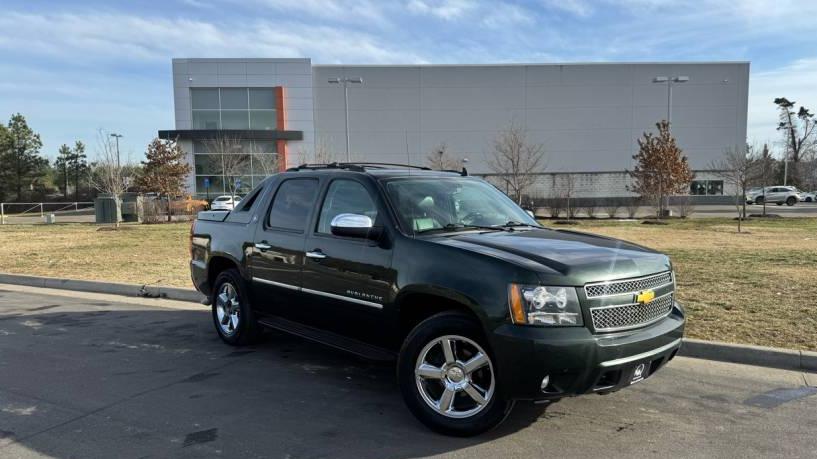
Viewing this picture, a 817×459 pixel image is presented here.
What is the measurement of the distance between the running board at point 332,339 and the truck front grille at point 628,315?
4.98ft

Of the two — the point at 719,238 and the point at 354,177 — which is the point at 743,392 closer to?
the point at 354,177

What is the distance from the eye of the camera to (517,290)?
3344 millimetres

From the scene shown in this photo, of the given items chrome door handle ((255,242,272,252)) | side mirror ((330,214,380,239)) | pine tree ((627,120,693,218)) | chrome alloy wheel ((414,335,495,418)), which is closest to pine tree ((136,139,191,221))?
pine tree ((627,120,693,218))

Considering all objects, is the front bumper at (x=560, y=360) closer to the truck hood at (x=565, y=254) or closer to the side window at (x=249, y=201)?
the truck hood at (x=565, y=254)

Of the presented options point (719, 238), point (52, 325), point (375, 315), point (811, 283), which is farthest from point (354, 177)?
point (719, 238)

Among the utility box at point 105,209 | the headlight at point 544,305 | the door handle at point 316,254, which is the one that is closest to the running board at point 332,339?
the door handle at point 316,254

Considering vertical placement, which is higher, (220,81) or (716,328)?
(220,81)

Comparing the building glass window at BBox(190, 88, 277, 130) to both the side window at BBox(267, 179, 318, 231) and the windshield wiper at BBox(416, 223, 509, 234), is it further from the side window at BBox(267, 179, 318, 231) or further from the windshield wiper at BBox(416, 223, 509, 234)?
the windshield wiper at BBox(416, 223, 509, 234)

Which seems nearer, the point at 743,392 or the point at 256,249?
the point at 743,392

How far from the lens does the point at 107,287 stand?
9.82m

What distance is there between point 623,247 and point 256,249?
3341 mm

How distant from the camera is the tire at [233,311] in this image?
5770 mm

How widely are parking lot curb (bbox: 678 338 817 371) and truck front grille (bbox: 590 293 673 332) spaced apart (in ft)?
6.88

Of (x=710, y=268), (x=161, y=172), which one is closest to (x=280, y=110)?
(x=161, y=172)
